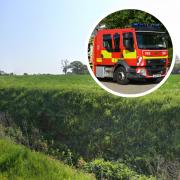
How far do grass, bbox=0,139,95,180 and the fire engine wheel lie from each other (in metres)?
1.70

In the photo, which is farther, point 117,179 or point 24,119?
point 24,119

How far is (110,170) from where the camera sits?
268 inches

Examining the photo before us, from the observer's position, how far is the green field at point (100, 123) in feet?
23.4

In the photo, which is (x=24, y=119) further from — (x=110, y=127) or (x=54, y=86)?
A: (x=110, y=127)

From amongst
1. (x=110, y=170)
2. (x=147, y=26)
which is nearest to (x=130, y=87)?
(x=147, y=26)

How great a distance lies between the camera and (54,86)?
10.9 metres

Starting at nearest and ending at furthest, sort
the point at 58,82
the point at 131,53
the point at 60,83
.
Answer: the point at 131,53 < the point at 60,83 < the point at 58,82

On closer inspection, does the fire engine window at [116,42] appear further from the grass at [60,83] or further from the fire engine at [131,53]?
the grass at [60,83]

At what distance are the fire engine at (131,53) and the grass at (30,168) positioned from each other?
1.78 meters

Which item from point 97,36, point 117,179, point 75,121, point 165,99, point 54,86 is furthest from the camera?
point 54,86

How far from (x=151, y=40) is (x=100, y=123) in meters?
2.34

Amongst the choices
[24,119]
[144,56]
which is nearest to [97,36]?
[144,56]

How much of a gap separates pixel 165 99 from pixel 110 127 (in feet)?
4.06

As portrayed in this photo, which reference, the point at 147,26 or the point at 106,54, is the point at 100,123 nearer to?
the point at 106,54
